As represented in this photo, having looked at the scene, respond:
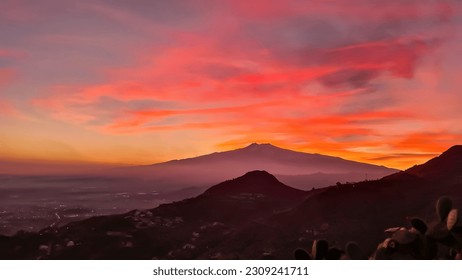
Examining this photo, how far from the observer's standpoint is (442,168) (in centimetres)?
1470

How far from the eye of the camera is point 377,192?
14.7 metres

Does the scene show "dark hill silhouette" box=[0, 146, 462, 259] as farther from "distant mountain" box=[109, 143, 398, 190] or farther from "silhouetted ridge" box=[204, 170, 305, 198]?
"distant mountain" box=[109, 143, 398, 190]

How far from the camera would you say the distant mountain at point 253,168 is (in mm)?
12195

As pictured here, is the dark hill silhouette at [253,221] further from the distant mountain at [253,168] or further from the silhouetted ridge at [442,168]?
the distant mountain at [253,168]

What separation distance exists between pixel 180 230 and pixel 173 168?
8.06ft

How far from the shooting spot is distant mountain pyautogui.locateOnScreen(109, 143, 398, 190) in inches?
480

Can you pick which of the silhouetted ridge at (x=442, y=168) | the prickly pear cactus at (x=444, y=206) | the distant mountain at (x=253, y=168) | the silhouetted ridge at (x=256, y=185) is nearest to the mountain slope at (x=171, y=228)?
the silhouetted ridge at (x=256, y=185)

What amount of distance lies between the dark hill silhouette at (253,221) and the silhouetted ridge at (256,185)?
0.10 ft

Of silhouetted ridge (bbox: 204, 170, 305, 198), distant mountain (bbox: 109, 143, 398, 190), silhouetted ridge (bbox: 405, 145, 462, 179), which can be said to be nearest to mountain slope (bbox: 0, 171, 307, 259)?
silhouetted ridge (bbox: 204, 170, 305, 198)

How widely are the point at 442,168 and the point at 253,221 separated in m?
6.19

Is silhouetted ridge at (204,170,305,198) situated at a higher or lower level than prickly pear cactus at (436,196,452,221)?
higher

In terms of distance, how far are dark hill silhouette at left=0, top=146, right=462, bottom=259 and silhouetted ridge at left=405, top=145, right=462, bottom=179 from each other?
0.13 feet
